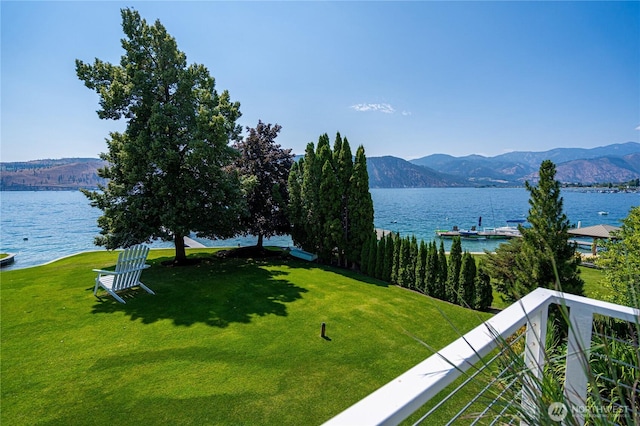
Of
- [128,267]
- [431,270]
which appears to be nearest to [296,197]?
[431,270]

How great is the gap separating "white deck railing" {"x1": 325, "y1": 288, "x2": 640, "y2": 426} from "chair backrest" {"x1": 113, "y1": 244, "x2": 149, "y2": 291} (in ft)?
26.7

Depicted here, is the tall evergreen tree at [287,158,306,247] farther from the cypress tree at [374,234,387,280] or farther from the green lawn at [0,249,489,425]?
the green lawn at [0,249,489,425]

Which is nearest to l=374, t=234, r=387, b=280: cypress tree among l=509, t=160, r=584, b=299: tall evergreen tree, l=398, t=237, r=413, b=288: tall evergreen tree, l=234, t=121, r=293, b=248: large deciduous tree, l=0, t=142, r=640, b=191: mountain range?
l=398, t=237, r=413, b=288: tall evergreen tree

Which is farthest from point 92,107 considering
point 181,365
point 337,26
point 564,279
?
point 564,279

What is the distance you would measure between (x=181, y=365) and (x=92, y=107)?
9.63 metres

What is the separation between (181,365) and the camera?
486 cm

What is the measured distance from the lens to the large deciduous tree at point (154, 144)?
9805 millimetres

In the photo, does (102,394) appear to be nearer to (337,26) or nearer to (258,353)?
(258,353)

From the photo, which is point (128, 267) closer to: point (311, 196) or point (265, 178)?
point (311, 196)

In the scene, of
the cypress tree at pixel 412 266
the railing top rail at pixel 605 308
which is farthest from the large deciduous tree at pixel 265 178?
the railing top rail at pixel 605 308

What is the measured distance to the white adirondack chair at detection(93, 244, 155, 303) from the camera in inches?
286

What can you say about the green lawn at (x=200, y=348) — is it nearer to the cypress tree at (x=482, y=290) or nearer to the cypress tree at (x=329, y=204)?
the cypress tree at (x=482, y=290)

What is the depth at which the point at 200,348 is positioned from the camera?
→ 5406 mm

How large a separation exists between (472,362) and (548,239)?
786 centimetres
